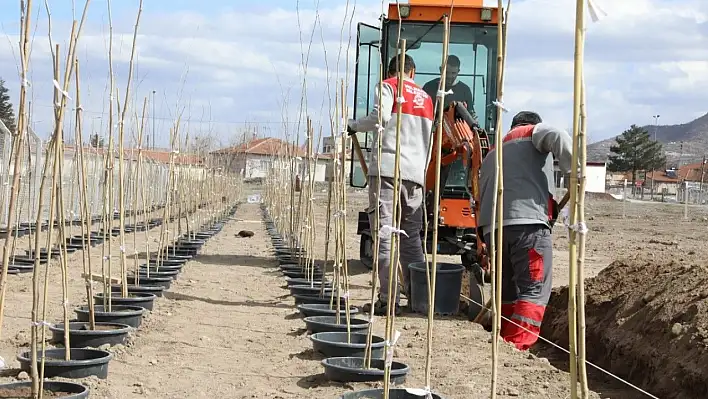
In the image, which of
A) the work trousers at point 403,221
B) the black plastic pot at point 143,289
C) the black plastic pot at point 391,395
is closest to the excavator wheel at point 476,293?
the work trousers at point 403,221

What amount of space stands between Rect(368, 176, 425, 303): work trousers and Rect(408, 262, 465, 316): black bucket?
5.2 inches

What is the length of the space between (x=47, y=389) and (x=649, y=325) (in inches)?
Result: 159

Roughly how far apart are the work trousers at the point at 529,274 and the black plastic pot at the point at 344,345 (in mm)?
1157

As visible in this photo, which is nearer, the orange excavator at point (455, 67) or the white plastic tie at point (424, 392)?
the white plastic tie at point (424, 392)

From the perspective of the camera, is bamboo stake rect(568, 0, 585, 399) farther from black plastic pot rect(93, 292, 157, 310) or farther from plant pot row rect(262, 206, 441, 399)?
black plastic pot rect(93, 292, 157, 310)

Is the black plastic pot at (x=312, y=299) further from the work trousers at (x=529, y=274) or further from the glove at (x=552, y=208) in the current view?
the glove at (x=552, y=208)

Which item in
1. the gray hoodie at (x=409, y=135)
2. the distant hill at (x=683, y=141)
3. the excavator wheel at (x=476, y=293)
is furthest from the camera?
the distant hill at (x=683, y=141)

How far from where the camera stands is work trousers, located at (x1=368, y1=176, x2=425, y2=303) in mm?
6375

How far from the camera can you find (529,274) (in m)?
5.84

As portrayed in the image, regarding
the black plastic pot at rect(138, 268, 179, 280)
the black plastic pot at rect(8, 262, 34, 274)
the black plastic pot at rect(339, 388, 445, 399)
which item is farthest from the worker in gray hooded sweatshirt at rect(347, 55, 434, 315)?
the black plastic pot at rect(8, 262, 34, 274)

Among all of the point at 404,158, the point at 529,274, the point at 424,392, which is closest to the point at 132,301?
the point at 404,158

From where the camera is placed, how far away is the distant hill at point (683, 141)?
13800cm

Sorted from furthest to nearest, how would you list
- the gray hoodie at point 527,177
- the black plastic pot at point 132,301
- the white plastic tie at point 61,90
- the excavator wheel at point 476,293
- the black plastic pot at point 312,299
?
the excavator wheel at point 476,293
the black plastic pot at point 312,299
the black plastic pot at point 132,301
the gray hoodie at point 527,177
the white plastic tie at point 61,90

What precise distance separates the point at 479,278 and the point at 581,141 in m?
4.62
